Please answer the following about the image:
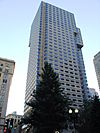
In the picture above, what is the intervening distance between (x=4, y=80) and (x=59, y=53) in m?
51.3

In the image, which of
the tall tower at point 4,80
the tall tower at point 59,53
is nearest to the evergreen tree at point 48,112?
the tall tower at point 4,80

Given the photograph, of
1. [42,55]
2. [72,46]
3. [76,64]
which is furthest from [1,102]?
[72,46]

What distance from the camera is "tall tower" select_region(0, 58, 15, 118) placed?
67.7 metres

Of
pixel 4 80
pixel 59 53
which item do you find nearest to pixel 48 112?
pixel 4 80

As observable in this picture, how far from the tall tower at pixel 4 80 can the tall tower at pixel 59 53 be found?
21.2 meters

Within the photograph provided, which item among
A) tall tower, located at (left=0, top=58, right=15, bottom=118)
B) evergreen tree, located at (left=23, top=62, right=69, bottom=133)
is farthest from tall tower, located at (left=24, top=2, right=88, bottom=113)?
evergreen tree, located at (left=23, top=62, right=69, bottom=133)

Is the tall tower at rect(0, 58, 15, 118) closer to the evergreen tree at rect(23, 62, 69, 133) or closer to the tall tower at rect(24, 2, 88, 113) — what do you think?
the tall tower at rect(24, 2, 88, 113)

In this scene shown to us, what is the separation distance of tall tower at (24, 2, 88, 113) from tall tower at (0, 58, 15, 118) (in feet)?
69.4

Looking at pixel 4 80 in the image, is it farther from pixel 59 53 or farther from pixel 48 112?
pixel 48 112

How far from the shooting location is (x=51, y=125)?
20.1 meters

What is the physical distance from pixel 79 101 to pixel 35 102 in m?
77.5

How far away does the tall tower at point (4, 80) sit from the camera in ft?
222

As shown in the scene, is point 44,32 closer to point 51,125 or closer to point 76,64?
point 76,64

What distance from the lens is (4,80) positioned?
248ft
